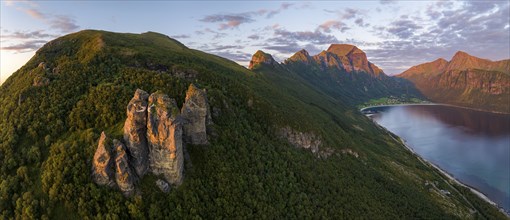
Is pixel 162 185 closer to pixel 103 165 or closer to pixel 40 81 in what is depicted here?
pixel 103 165

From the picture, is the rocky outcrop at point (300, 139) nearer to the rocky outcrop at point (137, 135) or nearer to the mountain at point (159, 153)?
the mountain at point (159, 153)

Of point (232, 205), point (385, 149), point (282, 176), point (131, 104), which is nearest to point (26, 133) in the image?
point (131, 104)

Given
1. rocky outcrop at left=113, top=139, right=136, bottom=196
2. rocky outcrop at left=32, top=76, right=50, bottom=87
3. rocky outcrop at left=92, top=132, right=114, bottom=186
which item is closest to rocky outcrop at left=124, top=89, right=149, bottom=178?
rocky outcrop at left=113, top=139, right=136, bottom=196

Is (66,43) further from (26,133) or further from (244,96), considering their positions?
(244,96)

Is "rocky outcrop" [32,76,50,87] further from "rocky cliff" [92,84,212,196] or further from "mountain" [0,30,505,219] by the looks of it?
"rocky cliff" [92,84,212,196]

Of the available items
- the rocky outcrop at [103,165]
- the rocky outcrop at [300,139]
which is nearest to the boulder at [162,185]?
the rocky outcrop at [103,165]
